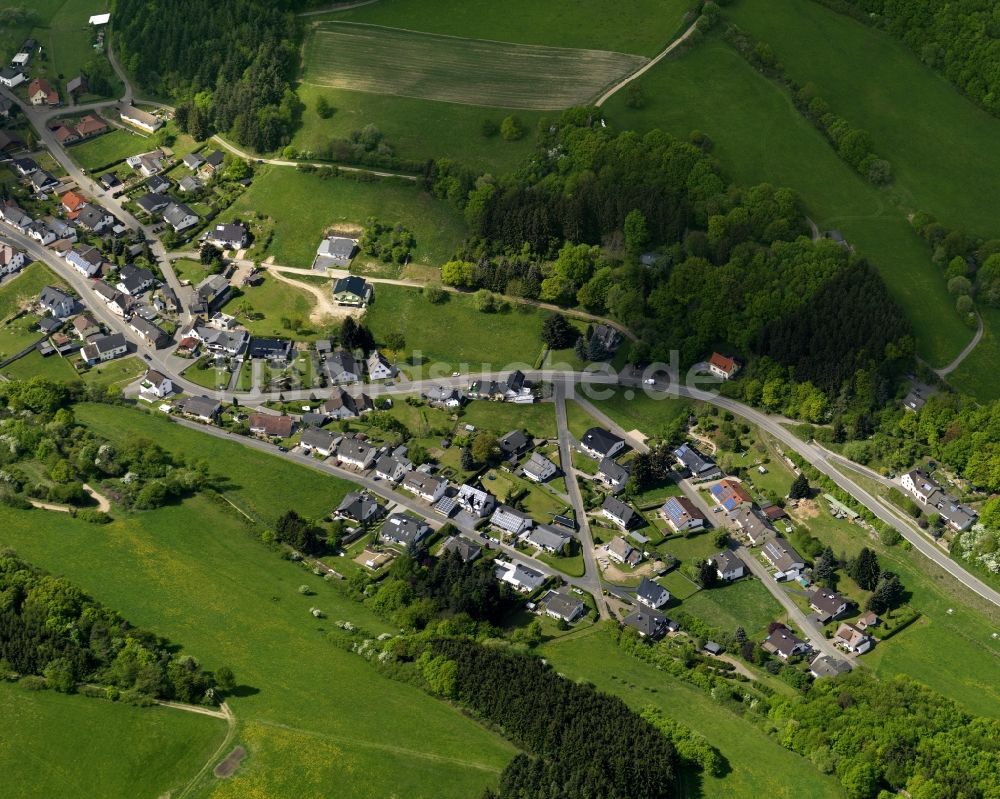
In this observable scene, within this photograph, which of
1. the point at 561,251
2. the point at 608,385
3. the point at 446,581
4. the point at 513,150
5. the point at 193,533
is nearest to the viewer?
the point at 446,581

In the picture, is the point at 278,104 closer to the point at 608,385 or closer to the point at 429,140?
the point at 429,140

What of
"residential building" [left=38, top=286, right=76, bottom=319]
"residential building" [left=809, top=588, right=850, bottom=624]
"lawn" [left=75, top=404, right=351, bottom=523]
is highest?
"residential building" [left=809, top=588, right=850, bottom=624]

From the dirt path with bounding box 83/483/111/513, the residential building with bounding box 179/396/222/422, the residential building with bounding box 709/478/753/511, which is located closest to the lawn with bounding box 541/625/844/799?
the residential building with bounding box 709/478/753/511

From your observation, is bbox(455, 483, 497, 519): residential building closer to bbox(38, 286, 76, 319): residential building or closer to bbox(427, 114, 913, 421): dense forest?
bbox(427, 114, 913, 421): dense forest

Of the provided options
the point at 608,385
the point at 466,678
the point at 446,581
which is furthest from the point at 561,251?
the point at 466,678

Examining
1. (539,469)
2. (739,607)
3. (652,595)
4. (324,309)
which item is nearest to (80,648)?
(539,469)

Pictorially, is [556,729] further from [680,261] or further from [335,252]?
[335,252]
